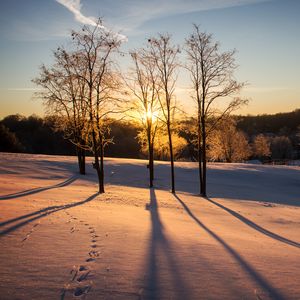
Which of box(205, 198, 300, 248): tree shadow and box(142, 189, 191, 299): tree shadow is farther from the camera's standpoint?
box(205, 198, 300, 248): tree shadow

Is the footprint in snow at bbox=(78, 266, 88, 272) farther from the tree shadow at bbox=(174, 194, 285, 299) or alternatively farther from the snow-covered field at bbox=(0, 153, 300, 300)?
the tree shadow at bbox=(174, 194, 285, 299)

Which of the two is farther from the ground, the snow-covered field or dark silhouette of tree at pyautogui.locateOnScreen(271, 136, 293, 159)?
dark silhouette of tree at pyautogui.locateOnScreen(271, 136, 293, 159)

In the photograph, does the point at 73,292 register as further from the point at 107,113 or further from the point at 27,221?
the point at 107,113

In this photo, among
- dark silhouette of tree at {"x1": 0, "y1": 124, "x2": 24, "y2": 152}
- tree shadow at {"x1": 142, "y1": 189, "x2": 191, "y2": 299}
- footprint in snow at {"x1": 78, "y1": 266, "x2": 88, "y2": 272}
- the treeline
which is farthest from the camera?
the treeline

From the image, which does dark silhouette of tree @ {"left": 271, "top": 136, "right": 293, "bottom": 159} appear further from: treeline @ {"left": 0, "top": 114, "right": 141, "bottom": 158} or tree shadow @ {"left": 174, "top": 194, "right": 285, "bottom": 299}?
tree shadow @ {"left": 174, "top": 194, "right": 285, "bottom": 299}

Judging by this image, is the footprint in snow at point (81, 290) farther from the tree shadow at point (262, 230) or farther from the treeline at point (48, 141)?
the treeline at point (48, 141)

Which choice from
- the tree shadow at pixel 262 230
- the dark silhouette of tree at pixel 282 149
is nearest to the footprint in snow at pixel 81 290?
the tree shadow at pixel 262 230

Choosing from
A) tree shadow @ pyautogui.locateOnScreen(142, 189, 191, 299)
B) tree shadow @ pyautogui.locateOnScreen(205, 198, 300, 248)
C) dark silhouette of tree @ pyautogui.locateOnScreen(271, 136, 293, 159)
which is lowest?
tree shadow @ pyautogui.locateOnScreen(205, 198, 300, 248)

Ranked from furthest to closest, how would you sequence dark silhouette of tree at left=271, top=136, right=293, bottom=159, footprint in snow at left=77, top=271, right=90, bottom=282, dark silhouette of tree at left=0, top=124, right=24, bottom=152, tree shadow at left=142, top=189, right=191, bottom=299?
dark silhouette of tree at left=271, top=136, right=293, bottom=159
dark silhouette of tree at left=0, top=124, right=24, bottom=152
footprint in snow at left=77, top=271, right=90, bottom=282
tree shadow at left=142, top=189, right=191, bottom=299

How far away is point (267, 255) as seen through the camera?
740 cm

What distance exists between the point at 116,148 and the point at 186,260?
88906 mm

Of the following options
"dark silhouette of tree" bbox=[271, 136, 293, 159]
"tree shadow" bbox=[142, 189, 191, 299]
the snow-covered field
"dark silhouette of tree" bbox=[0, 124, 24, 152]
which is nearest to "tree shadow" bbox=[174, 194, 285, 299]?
the snow-covered field

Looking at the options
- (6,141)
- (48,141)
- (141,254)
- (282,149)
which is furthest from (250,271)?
(282,149)

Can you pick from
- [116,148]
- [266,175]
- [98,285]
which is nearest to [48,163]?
Result: [266,175]
